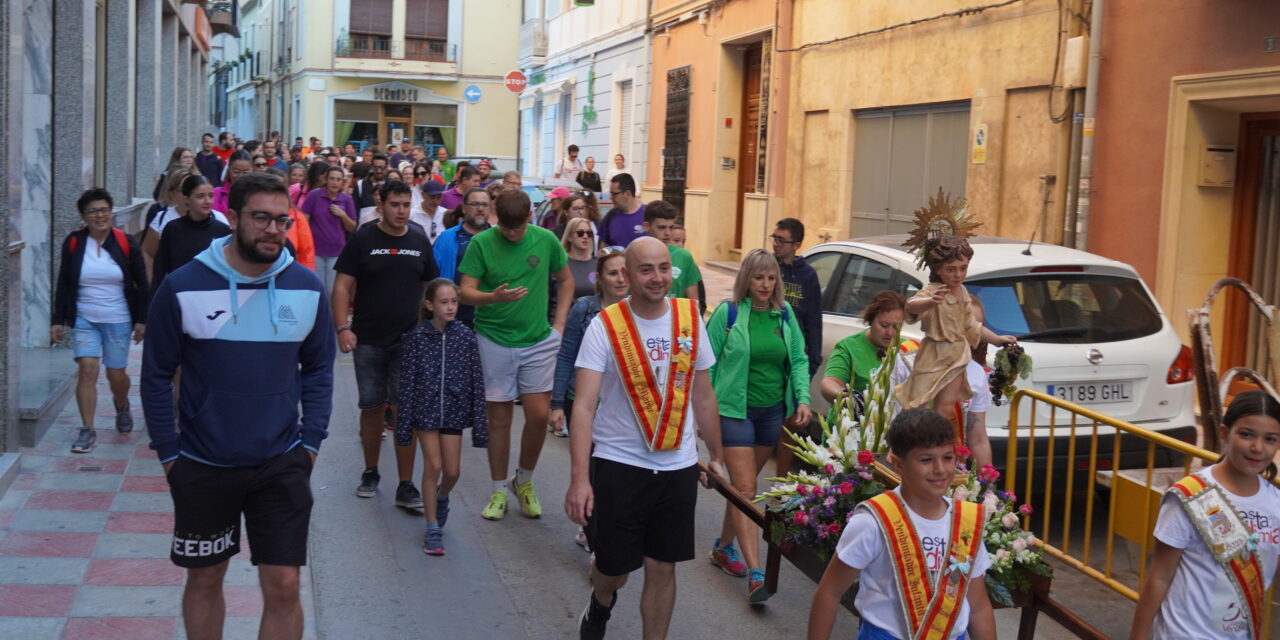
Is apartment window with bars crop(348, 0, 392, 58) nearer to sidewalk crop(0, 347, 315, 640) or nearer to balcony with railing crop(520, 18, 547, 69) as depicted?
balcony with railing crop(520, 18, 547, 69)

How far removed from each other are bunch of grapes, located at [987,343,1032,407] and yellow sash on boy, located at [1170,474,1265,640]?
187 cm

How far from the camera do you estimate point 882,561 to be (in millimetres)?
3969

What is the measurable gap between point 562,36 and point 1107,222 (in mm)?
23994

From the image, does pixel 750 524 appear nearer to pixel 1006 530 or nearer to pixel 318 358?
pixel 1006 530

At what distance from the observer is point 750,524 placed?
21.5 feet

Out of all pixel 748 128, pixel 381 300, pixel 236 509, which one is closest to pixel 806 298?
pixel 381 300

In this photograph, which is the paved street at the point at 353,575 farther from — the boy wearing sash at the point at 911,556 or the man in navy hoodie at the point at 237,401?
the boy wearing sash at the point at 911,556

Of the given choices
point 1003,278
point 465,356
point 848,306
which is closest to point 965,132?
point 848,306

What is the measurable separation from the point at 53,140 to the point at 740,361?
7740 millimetres

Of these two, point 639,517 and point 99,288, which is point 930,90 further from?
point 639,517

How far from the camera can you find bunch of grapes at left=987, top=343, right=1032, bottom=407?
6.13 metres

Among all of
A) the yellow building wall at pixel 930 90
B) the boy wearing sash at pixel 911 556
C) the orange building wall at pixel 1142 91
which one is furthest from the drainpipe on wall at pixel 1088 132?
the boy wearing sash at pixel 911 556

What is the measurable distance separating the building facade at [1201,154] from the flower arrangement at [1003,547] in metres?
7.09

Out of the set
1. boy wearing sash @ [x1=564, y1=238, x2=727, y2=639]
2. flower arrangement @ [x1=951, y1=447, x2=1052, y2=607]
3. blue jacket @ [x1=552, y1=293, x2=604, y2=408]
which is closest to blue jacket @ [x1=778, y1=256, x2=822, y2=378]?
blue jacket @ [x1=552, y1=293, x2=604, y2=408]
